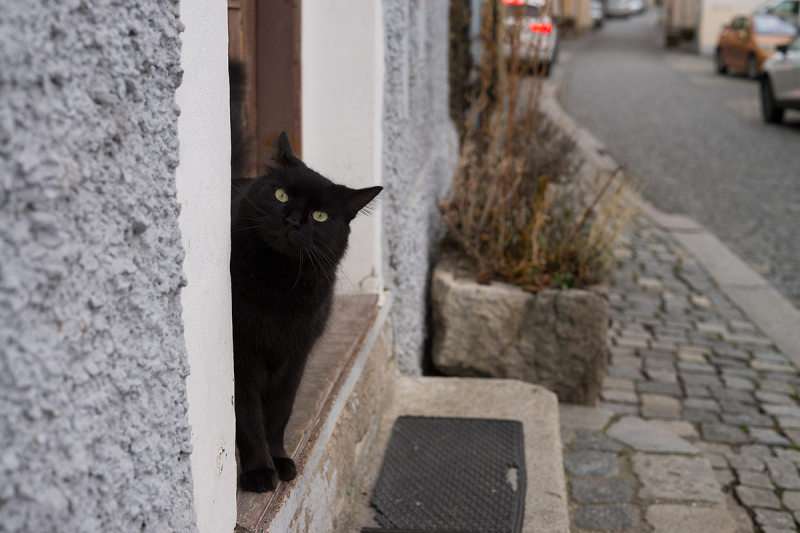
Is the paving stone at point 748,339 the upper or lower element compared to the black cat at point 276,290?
lower

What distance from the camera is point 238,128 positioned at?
2141 millimetres

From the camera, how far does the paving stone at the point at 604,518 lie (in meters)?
2.84

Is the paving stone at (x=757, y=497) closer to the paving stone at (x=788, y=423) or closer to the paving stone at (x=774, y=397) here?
the paving stone at (x=788, y=423)

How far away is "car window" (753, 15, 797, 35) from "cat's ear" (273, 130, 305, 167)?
19027 mm

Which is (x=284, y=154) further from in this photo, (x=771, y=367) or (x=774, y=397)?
(x=771, y=367)

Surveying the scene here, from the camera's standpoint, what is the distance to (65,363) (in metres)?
0.79

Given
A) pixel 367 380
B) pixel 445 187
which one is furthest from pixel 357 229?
pixel 445 187

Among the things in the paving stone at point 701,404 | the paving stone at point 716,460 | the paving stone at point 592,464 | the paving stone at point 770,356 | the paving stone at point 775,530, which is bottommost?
the paving stone at point 716,460

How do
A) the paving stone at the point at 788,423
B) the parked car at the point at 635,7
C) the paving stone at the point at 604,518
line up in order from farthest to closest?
the parked car at the point at 635,7 < the paving stone at the point at 788,423 < the paving stone at the point at 604,518

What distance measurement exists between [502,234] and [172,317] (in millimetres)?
3275

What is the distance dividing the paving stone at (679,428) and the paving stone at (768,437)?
28 centimetres

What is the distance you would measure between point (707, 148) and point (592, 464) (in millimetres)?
8803

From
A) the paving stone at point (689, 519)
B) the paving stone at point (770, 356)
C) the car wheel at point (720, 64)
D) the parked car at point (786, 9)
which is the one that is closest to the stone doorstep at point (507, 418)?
the paving stone at point (689, 519)

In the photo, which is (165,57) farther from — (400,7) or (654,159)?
(654,159)
